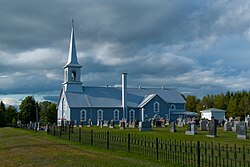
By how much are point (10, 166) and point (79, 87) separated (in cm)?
5166

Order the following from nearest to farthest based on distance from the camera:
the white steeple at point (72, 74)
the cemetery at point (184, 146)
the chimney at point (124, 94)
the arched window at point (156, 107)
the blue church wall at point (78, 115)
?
the cemetery at point (184, 146)
the blue church wall at point (78, 115)
the white steeple at point (72, 74)
the chimney at point (124, 94)
the arched window at point (156, 107)

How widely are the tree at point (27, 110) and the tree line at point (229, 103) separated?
1760 inches

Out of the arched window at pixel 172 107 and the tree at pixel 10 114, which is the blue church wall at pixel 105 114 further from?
the tree at pixel 10 114

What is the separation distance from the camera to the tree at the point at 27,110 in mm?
84250

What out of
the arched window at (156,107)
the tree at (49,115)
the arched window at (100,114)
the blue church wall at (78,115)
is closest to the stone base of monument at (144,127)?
the blue church wall at (78,115)

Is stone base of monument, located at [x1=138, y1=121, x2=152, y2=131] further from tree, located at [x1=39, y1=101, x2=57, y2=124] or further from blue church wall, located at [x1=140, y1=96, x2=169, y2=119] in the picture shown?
tree, located at [x1=39, y1=101, x2=57, y2=124]

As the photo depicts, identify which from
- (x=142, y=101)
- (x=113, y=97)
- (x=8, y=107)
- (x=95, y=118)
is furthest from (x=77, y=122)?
(x=8, y=107)

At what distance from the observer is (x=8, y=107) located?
89.4m

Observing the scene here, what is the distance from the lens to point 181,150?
579 inches

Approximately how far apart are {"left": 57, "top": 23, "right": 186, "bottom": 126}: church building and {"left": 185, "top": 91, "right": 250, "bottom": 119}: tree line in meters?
18.3

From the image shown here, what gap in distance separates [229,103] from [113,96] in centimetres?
3405

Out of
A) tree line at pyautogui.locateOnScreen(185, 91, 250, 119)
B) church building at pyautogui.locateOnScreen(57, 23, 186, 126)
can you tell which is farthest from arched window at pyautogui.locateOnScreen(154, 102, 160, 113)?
tree line at pyautogui.locateOnScreen(185, 91, 250, 119)

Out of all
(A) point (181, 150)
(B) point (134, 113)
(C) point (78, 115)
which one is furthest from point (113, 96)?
(A) point (181, 150)

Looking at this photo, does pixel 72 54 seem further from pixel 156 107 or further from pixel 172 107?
pixel 172 107
